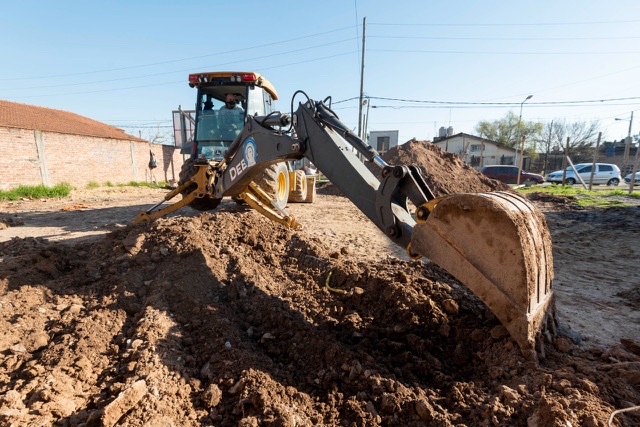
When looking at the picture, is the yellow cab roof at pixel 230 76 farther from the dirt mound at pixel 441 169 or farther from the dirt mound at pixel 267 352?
the dirt mound at pixel 441 169

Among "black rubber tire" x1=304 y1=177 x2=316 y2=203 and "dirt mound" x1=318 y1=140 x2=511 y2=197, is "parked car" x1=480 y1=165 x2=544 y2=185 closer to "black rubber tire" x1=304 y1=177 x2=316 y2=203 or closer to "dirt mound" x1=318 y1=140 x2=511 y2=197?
"dirt mound" x1=318 y1=140 x2=511 y2=197

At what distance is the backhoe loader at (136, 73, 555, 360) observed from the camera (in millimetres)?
2146

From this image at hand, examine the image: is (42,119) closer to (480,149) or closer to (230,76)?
(230,76)

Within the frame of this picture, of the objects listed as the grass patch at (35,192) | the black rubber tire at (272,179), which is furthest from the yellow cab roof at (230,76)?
the grass patch at (35,192)

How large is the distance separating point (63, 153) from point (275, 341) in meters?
16.5

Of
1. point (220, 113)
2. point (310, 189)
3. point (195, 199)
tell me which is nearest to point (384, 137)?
point (310, 189)

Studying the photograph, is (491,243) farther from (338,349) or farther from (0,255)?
(0,255)

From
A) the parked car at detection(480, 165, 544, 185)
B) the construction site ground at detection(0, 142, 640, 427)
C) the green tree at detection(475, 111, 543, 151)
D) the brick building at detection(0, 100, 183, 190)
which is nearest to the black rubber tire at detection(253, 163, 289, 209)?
the construction site ground at detection(0, 142, 640, 427)

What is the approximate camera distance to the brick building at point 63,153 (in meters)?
12.8

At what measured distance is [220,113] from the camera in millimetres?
6961

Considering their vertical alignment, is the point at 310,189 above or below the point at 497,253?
below

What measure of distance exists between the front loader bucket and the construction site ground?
0.24 meters

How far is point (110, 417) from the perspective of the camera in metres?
1.86

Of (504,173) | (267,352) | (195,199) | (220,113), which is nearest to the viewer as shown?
(267,352)
